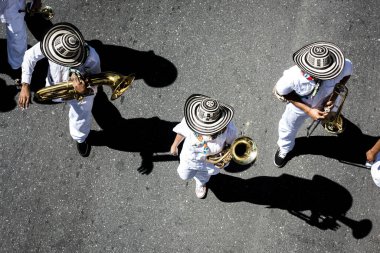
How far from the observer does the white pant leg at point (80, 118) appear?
18.8ft

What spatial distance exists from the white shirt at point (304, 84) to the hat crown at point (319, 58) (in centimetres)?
22

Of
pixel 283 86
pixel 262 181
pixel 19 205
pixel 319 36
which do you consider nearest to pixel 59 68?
pixel 19 205

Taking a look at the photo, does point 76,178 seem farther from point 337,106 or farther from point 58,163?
point 337,106

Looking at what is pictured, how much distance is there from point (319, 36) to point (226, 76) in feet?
5.50

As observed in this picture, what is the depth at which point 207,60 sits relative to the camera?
6887 millimetres

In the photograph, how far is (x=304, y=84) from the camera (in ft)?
16.2

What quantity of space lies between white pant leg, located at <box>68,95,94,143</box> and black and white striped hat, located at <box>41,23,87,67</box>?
76 centimetres

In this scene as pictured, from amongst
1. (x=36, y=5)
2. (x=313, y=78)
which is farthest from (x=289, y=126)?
(x=36, y=5)

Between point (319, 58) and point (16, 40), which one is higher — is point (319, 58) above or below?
above

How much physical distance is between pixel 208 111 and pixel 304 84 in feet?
4.32

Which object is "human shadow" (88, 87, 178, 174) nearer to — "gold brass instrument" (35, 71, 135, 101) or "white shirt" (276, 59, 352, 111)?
"gold brass instrument" (35, 71, 135, 101)

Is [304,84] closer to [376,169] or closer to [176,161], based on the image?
[376,169]

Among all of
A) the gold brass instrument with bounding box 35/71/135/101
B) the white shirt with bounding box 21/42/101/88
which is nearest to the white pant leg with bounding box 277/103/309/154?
the gold brass instrument with bounding box 35/71/135/101

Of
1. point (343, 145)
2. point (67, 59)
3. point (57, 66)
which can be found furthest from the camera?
point (343, 145)
